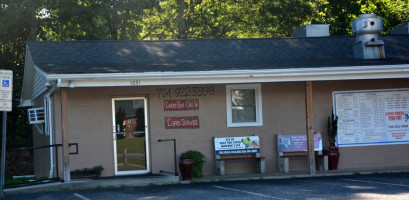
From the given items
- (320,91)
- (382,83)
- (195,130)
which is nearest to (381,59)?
(382,83)

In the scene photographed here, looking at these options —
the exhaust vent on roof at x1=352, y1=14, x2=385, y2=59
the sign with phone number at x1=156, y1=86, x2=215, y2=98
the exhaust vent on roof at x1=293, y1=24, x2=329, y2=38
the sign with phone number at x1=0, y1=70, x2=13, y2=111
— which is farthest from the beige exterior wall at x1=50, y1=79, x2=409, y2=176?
the exhaust vent on roof at x1=293, y1=24, x2=329, y2=38

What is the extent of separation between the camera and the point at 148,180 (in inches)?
519

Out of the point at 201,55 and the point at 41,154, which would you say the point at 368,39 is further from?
the point at 41,154

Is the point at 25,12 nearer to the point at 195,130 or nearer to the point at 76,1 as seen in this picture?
the point at 76,1

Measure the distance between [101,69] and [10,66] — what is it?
45.0 ft

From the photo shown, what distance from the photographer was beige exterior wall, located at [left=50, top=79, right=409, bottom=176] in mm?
13961

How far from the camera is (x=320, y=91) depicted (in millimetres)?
15500

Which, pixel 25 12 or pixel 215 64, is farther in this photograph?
pixel 25 12

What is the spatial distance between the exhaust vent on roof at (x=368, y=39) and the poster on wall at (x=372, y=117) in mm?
1123

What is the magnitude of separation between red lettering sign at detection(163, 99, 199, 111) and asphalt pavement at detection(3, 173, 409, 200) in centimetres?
222

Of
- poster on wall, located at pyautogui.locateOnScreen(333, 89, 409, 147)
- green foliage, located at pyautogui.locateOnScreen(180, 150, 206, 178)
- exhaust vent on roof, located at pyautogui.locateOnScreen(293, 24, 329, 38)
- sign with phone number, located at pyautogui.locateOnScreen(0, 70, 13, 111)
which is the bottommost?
green foliage, located at pyautogui.locateOnScreen(180, 150, 206, 178)

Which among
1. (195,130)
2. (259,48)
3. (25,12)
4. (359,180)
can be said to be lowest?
(359,180)

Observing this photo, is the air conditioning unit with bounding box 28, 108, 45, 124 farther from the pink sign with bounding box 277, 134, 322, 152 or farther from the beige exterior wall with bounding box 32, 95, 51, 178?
the pink sign with bounding box 277, 134, 322, 152

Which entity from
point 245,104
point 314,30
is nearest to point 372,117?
point 245,104
